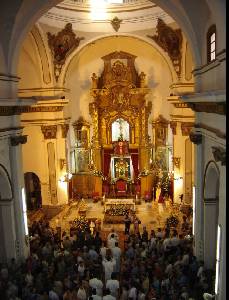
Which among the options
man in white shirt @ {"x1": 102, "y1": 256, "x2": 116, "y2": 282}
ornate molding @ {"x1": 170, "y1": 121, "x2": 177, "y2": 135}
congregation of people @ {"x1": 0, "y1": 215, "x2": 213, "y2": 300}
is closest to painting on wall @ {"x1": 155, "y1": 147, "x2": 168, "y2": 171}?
ornate molding @ {"x1": 170, "y1": 121, "x2": 177, "y2": 135}

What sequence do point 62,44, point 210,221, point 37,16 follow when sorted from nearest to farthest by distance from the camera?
point 210,221 → point 37,16 → point 62,44

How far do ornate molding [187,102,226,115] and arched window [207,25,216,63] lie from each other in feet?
4.35

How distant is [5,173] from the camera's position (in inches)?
505

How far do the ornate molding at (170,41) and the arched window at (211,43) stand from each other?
23.4ft

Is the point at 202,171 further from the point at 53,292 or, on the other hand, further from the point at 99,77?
the point at 99,77

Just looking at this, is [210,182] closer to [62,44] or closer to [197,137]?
[197,137]

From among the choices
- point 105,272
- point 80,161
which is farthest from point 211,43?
point 80,161

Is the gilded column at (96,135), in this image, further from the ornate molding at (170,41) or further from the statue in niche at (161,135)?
the ornate molding at (170,41)

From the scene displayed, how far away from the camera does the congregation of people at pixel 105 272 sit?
34.4ft

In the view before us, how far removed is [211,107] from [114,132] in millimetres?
13092

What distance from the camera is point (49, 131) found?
20.8 meters

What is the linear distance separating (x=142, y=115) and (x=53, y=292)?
46.8ft

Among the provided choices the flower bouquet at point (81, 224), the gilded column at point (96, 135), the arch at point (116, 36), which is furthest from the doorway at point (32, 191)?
the arch at point (116, 36)

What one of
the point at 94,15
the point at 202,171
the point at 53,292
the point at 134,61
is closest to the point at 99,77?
the point at 134,61
